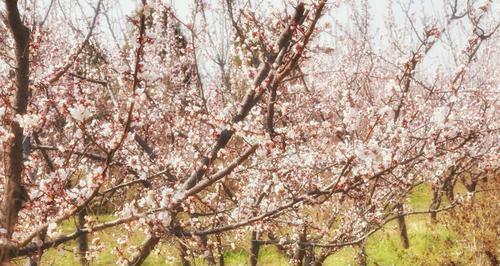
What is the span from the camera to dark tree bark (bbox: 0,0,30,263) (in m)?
3.39

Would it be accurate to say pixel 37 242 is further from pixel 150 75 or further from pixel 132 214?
pixel 150 75

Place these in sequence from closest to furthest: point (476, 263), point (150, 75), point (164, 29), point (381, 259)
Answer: point (150, 75), point (476, 263), point (381, 259), point (164, 29)

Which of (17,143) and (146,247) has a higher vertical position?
(17,143)

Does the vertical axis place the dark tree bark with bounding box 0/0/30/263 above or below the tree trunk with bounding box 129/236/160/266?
above

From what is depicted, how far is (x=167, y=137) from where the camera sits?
1084 cm

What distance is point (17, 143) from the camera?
3740 millimetres

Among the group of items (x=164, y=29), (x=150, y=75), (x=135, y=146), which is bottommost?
(x=150, y=75)

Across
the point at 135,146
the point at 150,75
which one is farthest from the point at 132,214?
the point at 135,146

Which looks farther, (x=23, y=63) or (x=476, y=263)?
(x=476, y=263)

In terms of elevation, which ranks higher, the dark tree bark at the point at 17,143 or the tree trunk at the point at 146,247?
the dark tree bark at the point at 17,143

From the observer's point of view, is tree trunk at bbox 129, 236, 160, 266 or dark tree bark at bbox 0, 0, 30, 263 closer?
dark tree bark at bbox 0, 0, 30, 263

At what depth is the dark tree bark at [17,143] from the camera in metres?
3.39

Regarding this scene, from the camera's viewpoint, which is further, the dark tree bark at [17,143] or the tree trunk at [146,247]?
the tree trunk at [146,247]

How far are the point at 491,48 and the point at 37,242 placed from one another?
22.4 m
